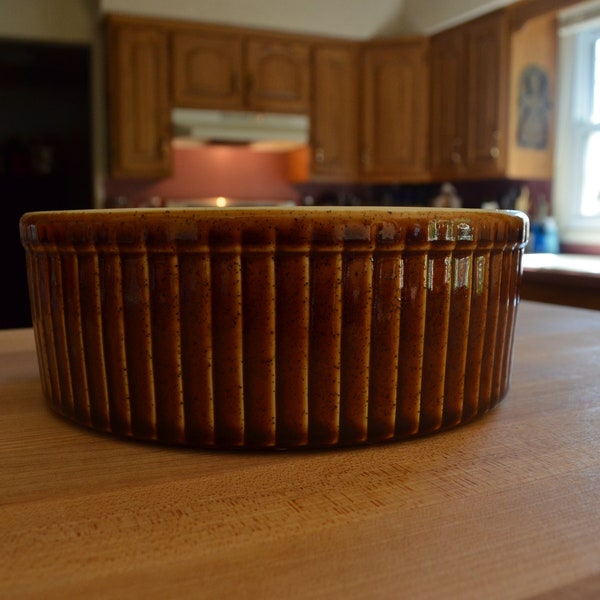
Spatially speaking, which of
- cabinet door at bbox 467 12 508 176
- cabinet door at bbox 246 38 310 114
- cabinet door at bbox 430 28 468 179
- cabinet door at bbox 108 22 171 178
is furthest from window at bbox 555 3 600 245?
cabinet door at bbox 108 22 171 178

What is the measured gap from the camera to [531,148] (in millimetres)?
3170

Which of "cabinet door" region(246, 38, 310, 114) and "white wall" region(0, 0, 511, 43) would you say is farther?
"cabinet door" region(246, 38, 310, 114)

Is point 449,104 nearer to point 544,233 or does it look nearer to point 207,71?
point 544,233

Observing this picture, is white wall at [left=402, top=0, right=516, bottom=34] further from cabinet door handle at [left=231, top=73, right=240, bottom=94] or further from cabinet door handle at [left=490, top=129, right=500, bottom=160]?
cabinet door handle at [left=231, top=73, right=240, bottom=94]

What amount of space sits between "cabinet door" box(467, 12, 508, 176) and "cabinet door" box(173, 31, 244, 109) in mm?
1149

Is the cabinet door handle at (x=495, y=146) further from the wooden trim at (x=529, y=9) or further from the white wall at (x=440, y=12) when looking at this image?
the white wall at (x=440, y=12)

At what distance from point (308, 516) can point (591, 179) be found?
3.24 meters

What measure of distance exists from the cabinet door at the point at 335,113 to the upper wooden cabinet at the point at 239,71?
82mm

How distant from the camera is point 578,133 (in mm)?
3193

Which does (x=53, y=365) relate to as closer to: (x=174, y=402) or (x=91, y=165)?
(x=174, y=402)

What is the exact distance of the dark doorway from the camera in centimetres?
321

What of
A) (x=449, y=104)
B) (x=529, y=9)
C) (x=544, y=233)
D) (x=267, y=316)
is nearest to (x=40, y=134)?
(x=449, y=104)

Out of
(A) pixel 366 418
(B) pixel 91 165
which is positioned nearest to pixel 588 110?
(B) pixel 91 165

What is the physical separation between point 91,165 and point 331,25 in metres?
1.44
